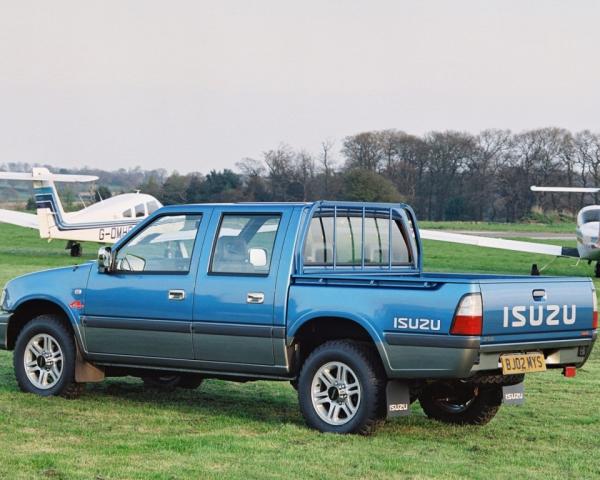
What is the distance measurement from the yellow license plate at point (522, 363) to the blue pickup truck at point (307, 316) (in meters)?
0.01

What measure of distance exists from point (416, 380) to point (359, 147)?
272ft

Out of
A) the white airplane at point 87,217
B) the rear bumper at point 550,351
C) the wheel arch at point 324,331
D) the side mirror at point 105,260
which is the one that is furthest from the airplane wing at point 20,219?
the rear bumper at point 550,351

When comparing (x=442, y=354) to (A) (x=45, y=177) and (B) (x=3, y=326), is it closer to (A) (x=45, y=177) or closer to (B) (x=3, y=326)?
(B) (x=3, y=326)

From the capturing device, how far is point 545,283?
8.48 meters

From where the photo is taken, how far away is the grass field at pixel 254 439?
729 cm

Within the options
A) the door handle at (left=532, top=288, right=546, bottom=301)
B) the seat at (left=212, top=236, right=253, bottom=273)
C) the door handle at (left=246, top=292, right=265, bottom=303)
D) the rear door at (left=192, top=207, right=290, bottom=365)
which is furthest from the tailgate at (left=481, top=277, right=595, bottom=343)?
the seat at (left=212, top=236, right=253, bottom=273)

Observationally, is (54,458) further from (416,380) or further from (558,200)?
(558,200)

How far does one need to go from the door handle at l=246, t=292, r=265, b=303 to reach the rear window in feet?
1.72

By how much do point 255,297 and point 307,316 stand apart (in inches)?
19.1

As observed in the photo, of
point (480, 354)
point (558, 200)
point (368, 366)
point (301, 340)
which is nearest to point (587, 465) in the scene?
point (480, 354)

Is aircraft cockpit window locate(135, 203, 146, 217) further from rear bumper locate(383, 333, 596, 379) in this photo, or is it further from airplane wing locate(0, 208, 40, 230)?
rear bumper locate(383, 333, 596, 379)

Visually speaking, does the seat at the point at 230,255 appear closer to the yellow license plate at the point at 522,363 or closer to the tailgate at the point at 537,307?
the tailgate at the point at 537,307

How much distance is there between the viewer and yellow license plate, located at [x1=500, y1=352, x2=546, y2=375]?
8211 millimetres

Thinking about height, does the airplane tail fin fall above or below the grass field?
above
